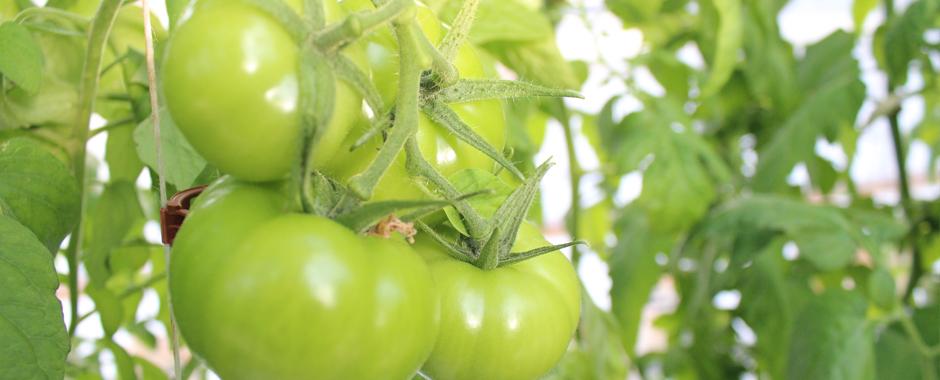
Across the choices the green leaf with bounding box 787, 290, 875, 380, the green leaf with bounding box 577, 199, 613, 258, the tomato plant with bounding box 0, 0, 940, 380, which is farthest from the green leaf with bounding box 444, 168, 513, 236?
the green leaf with bounding box 577, 199, 613, 258

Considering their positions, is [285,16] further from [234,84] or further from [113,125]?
[113,125]

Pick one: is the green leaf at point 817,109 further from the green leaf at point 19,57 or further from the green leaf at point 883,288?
the green leaf at point 19,57

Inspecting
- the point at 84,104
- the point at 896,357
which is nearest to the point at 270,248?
the point at 84,104

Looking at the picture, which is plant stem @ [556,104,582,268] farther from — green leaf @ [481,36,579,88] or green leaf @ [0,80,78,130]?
green leaf @ [0,80,78,130]

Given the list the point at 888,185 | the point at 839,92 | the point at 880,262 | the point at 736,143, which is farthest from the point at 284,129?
the point at 888,185

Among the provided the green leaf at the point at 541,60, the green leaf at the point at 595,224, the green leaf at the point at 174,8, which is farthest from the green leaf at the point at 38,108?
the green leaf at the point at 595,224
